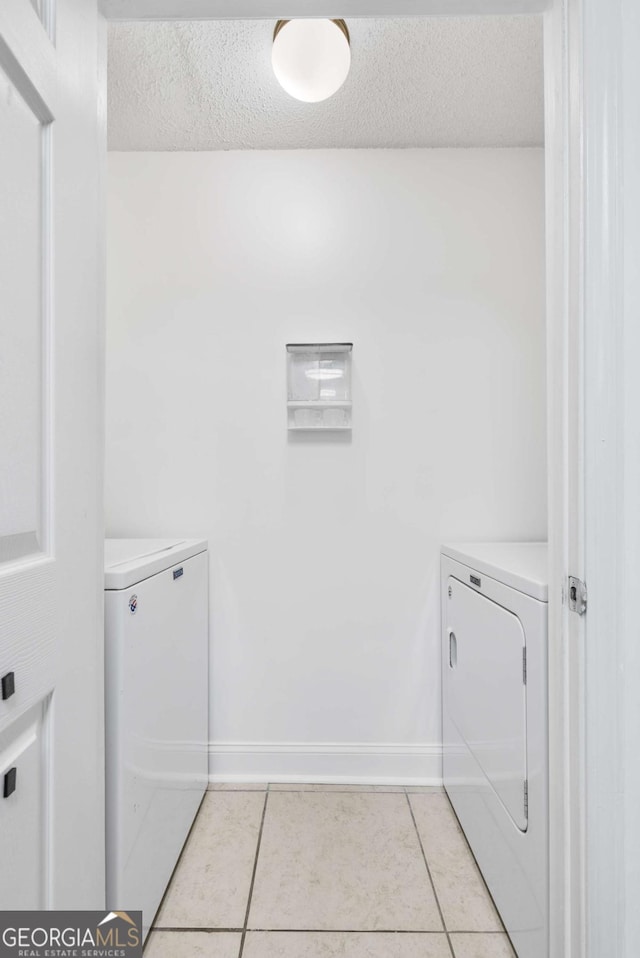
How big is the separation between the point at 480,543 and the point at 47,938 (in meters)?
1.63

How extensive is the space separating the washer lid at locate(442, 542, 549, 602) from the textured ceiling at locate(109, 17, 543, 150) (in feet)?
4.72

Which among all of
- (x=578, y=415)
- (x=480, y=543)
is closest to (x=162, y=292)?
(x=480, y=543)

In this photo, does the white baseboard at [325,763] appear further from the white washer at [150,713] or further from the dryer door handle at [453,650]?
the dryer door handle at [453,650]

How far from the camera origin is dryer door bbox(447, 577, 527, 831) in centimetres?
114

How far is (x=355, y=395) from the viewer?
6.59ft

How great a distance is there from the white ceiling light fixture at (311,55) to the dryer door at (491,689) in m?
1.45

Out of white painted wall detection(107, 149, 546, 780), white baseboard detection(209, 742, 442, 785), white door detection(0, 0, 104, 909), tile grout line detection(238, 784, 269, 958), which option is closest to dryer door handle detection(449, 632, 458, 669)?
white painted wall detection(107, 149, 546, 780)

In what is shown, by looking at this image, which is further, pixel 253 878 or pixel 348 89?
pixel 348 89

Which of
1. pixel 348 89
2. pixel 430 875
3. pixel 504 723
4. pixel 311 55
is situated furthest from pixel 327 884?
pixel 348 89

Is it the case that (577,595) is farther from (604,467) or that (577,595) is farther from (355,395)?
(355,395)

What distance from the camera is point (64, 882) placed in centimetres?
78

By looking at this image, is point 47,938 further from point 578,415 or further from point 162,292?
point 162,292

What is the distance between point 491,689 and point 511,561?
0.33m

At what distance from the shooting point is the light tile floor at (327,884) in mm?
1257
